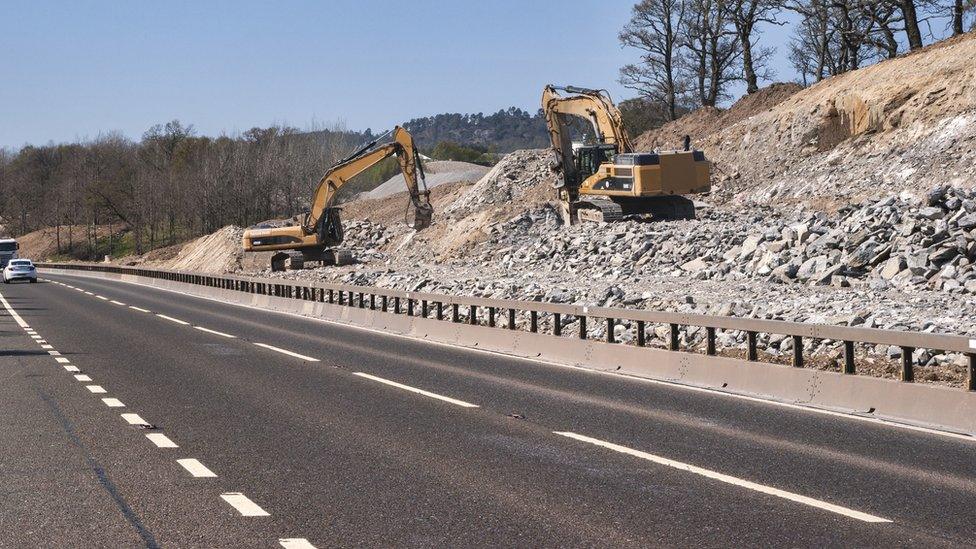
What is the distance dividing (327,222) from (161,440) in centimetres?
4708

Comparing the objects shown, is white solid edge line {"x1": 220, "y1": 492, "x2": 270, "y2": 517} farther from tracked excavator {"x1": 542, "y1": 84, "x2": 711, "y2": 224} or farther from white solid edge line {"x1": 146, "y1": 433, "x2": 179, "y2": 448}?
tracked excavator {"x1": 542, "y1": 84, "x2": 711, "y2": 224}

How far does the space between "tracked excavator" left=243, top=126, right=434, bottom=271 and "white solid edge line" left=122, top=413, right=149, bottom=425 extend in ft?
115

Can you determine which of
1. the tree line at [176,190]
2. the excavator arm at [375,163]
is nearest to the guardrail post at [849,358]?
the excavator arm at [375,163]

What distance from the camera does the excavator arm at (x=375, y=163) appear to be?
48594 millimetres

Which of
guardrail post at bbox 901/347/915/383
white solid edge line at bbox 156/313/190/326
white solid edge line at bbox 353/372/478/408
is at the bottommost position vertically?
white solid edge line at bbox 353/372/478/408

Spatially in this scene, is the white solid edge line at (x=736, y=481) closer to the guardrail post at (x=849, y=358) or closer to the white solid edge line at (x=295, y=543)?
the white solid edge line at (x=295, y=543)

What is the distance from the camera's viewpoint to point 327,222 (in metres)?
58.2

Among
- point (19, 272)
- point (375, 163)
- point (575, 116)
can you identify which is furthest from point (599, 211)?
point (19, 272)

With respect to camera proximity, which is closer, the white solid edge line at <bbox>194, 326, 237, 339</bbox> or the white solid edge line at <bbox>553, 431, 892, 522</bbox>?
the white solid edge line at <bbox>553, 431, 892, 522</bbox>

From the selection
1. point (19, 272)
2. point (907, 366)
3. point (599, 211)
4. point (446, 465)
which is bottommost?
point (446, 465)

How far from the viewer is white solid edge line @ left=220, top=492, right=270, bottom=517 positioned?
8211 mm

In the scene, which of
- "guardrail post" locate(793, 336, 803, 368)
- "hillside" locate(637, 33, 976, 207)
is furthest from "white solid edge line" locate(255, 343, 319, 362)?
"hillside" locate(637, 33, 976, 207)

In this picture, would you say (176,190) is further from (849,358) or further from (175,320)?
(849,358)

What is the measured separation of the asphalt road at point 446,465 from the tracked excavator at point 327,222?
31577 millimetres
